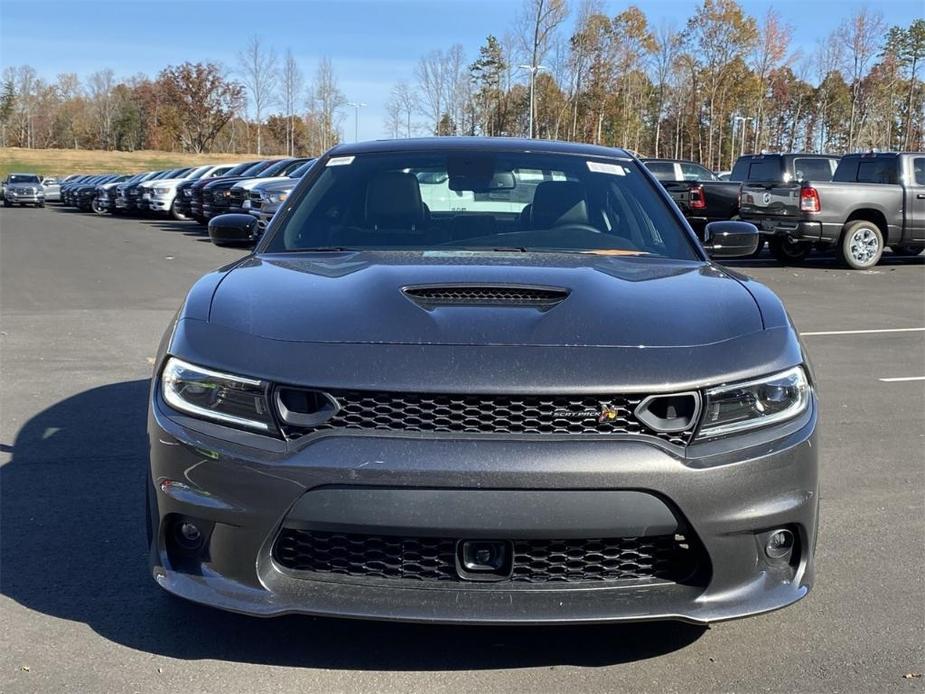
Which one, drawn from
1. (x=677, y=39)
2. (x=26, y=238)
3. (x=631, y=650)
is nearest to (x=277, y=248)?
(x=631, y=650)

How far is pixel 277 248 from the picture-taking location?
3.82 meters

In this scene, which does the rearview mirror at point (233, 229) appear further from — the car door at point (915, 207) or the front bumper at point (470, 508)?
the car door at point (915, 207)

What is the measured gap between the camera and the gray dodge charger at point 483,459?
8.07 ft

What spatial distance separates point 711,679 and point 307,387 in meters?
1.43

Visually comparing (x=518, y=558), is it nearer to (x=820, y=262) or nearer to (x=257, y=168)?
(x=820, y=262)

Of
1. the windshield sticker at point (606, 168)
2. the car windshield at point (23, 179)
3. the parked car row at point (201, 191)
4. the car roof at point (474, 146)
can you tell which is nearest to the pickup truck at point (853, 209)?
the parked car row at point (201, 191)

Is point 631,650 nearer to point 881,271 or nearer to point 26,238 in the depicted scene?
point 881,271

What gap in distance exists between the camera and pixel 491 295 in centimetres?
295

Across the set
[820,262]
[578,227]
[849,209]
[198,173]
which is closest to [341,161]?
[578,227]

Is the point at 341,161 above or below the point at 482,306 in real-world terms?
above

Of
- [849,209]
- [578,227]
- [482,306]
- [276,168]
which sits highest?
[276,168]

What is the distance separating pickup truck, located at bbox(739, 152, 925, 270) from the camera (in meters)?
16.0

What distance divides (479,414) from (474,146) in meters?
2.21

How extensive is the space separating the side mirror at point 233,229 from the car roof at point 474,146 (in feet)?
1.77
